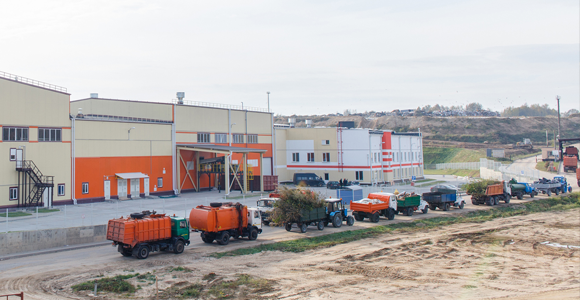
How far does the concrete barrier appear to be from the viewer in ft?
75.0

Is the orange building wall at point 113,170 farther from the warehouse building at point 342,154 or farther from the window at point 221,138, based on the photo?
the warehouse building at point 342,154

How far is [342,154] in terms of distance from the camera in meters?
63.6

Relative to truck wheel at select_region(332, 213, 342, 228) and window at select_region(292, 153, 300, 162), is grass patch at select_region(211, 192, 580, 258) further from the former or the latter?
window at select_region(292, 153, 300, 162)

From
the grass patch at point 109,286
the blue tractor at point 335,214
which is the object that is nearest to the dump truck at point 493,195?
the blue tractor at point 335,214

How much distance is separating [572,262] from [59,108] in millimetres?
41539

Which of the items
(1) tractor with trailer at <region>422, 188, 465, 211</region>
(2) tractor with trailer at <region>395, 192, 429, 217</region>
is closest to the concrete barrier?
(2) tractor with trailer at <region>395, 192, 429, 217</region>

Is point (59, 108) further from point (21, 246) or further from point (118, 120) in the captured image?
point (21, 246)

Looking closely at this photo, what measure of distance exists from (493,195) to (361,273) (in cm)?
3043

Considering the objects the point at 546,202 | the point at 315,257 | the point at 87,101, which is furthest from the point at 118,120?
the point at 546,202

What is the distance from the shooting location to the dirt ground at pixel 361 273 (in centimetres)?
1603

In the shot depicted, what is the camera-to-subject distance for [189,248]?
23.7 m

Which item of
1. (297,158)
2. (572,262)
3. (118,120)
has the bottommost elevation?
(572,262)

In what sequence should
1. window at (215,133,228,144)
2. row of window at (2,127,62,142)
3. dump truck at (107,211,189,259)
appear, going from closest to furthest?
dump truck at (107,211,189,259)
row of window at (2,127,62,142)
window at (215,133,228,144)

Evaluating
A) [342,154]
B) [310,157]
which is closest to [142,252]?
[342,154]
